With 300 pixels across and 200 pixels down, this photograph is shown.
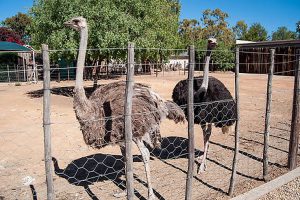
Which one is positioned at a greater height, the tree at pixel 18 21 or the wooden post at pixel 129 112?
the tree at pixel 18 21

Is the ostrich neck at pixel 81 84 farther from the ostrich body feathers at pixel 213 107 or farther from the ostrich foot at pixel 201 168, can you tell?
the ostrich foot at pixel 201 168

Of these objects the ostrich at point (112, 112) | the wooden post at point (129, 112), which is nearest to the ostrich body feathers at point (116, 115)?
the ostrich at point (112, 112)

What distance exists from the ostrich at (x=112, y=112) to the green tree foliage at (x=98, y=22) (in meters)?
7.12

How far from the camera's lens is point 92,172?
16.3 feet

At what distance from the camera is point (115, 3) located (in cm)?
1233

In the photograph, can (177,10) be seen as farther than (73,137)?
Yes

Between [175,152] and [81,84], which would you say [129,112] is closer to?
[81,84]

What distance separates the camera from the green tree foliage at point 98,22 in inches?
448

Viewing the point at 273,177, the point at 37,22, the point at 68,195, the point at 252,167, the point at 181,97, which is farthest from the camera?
the point at 37,22

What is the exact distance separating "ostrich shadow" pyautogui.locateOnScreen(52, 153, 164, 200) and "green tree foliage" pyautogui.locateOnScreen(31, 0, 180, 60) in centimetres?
613

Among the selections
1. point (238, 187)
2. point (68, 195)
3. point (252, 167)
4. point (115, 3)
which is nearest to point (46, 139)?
point (68, 195)

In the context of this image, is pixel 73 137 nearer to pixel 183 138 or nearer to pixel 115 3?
pixel 183 138

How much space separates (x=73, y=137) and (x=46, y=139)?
4191 mm

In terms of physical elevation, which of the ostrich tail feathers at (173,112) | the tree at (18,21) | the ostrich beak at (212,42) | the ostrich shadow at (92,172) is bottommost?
the ostrich shadow at (92,172)
